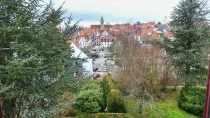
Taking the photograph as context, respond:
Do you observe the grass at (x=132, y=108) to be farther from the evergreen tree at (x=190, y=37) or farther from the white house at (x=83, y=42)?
the white house at (x=83, y=42)

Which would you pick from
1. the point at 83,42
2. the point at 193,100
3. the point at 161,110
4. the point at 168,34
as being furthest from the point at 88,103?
the point at 168,34

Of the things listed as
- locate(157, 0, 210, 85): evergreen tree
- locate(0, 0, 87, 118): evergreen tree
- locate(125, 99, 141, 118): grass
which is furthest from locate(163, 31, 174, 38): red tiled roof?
locate(0, 0, 87, 118): evergreen tree

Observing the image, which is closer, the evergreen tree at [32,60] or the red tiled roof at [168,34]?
the evergreen tree at [32,60]

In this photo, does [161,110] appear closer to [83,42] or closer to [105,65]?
[105,65]

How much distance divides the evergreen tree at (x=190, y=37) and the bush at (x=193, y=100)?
0.30 m

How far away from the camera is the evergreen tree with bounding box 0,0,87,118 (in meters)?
1.87

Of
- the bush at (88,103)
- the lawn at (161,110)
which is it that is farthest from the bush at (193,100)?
the bush at (88,103)

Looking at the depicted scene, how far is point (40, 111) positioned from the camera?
2.08 metres

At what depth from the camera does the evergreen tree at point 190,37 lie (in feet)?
19.4

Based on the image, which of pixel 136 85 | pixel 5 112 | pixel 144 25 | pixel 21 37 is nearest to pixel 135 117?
pixel 136 85

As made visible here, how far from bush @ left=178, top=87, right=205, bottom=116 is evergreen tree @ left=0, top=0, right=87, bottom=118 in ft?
12.8

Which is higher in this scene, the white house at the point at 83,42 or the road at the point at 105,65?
the white house at the point at 83,42

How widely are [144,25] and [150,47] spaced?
2863 millimetres

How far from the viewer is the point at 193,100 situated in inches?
220
